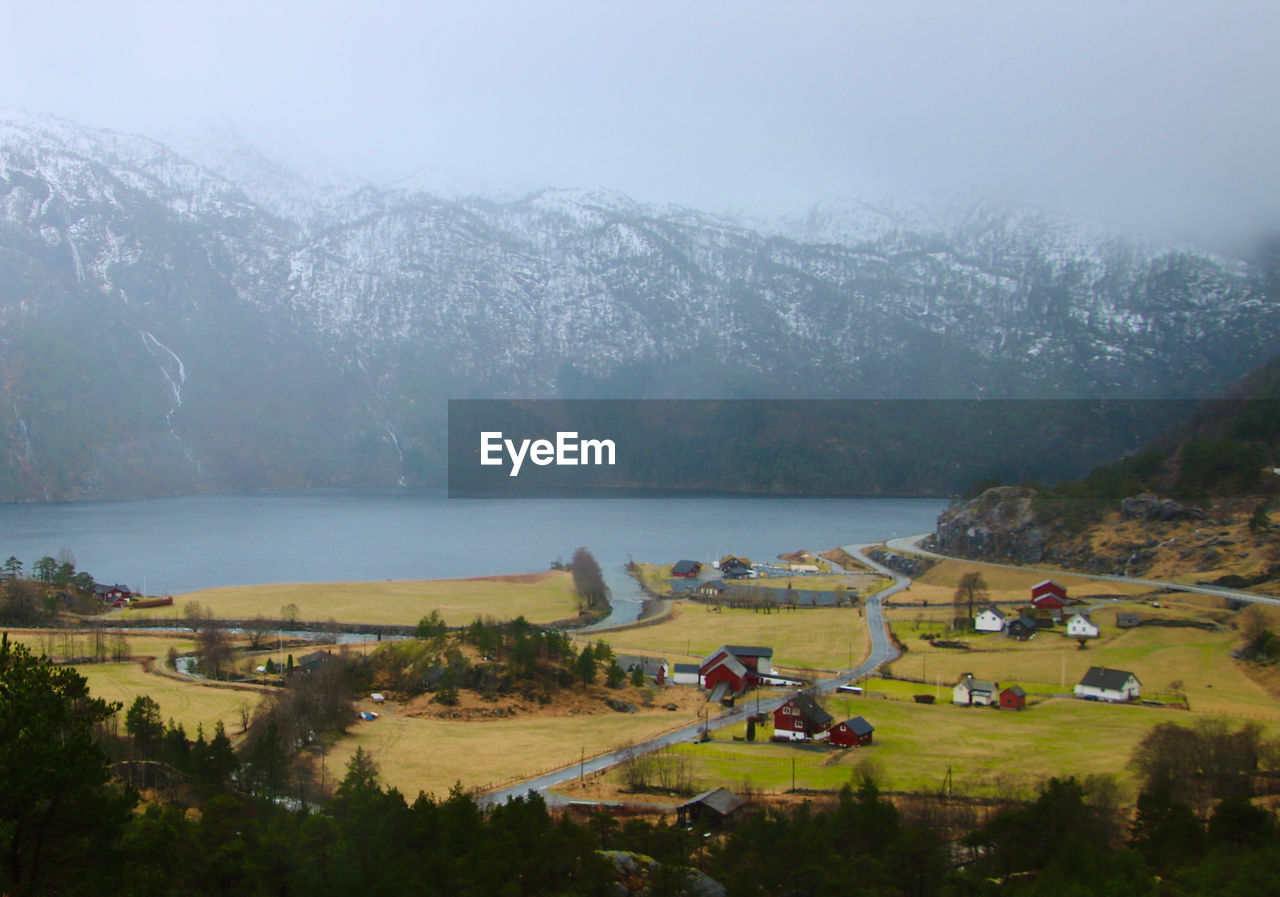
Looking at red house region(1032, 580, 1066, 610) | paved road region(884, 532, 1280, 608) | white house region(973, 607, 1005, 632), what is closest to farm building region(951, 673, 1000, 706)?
white house region(973, 607, 1005, 632)

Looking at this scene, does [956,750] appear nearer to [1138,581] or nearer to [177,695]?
[177,695]

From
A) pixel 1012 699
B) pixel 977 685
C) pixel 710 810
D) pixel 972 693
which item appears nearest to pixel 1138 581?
pixel 977 685

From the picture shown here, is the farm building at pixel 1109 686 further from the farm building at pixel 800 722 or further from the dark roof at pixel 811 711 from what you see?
the farm building at pixel 800 722

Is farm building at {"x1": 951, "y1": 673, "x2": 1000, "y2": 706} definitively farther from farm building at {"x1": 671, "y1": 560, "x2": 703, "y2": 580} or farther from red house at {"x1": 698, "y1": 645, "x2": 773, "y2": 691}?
farm building at {"x1": 671, "y1": 560, "x2": 703, "y2": 580}

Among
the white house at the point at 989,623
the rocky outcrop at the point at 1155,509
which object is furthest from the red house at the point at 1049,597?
the rocky outcrop at the point at 1155,509

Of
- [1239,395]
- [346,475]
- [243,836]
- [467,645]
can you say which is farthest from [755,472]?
[243,836]

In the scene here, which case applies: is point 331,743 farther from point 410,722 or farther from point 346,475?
point 346,475
